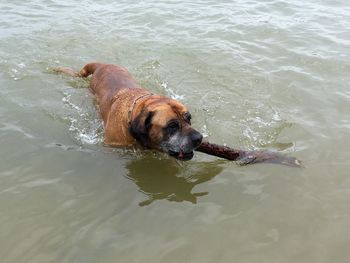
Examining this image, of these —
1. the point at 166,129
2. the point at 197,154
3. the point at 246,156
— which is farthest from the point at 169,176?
the point at 246,156

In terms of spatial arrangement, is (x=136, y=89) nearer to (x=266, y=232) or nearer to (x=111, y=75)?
(x=111, y=75)

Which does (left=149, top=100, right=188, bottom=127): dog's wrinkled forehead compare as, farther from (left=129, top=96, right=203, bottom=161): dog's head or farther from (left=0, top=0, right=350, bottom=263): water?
(left=0, top=0, right=350, bottom=263): water

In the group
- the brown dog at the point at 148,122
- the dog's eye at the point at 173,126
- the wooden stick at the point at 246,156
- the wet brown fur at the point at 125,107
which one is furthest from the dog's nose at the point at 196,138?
the wooden stick at the point at 246,156

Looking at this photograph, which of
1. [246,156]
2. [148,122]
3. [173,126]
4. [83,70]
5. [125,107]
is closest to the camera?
[173,126]

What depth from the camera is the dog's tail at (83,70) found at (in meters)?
7.05

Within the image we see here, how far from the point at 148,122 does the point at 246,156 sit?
1161 mm

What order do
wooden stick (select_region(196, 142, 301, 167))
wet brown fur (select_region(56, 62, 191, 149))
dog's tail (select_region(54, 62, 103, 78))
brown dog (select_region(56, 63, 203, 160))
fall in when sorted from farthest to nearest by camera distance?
dog's tail (select_region(54, 62, 103, 78)), wooden stick (select_region(196, 142, 301, 167)), wet brown fur (select_region(56, 62, 191, 149)), brown dog (select_region(56, 63, 203, 160))

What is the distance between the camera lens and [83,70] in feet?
23.6

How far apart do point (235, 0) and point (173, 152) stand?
8.01m

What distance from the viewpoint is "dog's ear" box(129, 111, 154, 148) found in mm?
4590

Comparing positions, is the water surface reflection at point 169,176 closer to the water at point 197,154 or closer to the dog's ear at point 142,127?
the water at point 197,154

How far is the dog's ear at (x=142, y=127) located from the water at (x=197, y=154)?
1.37ft

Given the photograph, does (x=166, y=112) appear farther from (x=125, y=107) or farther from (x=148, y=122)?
(x=125, y=107)

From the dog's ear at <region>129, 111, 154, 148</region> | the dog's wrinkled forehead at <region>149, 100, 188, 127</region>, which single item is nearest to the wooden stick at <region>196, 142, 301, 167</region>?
the dog's wrinkled forehead at <region>149, 100, 188, 127</region>
